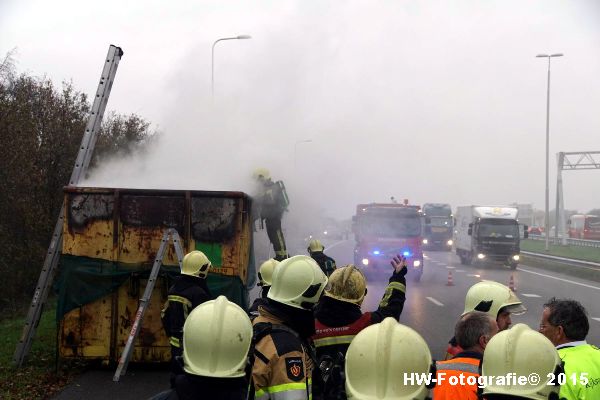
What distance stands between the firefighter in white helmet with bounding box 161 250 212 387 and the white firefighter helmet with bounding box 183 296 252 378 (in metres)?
2.52

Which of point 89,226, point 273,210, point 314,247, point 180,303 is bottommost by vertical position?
point 180,303

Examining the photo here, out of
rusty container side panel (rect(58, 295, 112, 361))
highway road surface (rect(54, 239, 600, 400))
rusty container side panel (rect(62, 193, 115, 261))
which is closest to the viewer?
highway road surface (rect(54, 239, 600, 400))

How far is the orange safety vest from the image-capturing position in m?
3.06

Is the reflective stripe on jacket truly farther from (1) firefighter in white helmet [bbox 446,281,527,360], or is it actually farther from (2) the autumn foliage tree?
(2) the autumn foliage tree

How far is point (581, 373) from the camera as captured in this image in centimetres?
342

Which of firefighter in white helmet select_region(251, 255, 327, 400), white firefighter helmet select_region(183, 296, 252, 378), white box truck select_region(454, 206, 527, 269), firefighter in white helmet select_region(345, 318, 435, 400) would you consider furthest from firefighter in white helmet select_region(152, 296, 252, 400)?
white box truck select_region(454, 206, 527, 269)

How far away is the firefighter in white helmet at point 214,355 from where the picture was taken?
9.50 ft

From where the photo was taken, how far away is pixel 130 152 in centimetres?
2111

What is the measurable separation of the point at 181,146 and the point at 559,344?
1544 cm

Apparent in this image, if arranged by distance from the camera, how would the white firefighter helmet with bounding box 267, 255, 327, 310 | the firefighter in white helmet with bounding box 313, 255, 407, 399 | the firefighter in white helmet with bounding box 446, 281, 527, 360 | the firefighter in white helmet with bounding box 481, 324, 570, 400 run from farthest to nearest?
1. the firefighter in white helmet with bounding box 446, 281, 527, 360
2. the firefighter in white helmet with bounding box 313, 255, 407, 399
3. the white firefighter helmet with bounding box 267, 255, 327, 310
4. the firefighter in white helmet with bounding box 481, 324, 570, 400

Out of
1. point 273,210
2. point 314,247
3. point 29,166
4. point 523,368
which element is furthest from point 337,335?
point 29,166

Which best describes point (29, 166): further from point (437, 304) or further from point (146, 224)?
point (437, 304)

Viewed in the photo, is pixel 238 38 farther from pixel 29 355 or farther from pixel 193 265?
pixel 193 265

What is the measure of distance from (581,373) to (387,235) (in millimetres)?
18397
